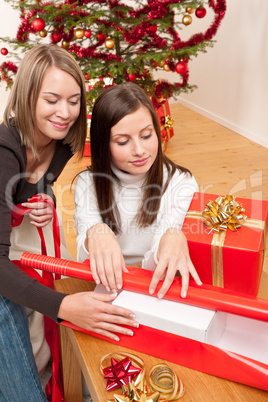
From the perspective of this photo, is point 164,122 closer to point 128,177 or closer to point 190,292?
point 128,177

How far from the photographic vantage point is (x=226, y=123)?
3.58 m

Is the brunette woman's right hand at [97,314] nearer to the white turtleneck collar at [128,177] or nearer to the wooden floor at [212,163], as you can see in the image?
the white turtleneck collar at [128,177]

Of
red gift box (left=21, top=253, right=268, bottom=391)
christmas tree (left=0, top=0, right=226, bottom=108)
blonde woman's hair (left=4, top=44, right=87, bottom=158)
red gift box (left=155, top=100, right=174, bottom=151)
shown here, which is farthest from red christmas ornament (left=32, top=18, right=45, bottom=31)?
red gift box (left=21, top=253, right=268, bottom=391)

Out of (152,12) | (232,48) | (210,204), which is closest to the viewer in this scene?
(210,204)

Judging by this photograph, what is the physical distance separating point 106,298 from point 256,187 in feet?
6.23

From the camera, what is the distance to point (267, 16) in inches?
110

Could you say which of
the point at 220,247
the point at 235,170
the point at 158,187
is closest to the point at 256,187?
the point at 235,170

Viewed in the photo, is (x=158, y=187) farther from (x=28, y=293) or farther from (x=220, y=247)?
(x=28, y=293)

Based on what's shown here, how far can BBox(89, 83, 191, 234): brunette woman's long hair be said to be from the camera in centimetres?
102

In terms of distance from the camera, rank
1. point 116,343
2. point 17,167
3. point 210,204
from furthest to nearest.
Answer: point 17,167
point 210,204
point 116,343

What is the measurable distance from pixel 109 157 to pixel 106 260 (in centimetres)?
32

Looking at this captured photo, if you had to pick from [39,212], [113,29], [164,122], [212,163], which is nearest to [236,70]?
[164,122]

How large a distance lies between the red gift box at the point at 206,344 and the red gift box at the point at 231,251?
91 millimetres

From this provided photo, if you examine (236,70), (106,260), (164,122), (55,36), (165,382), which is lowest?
(164,122)
